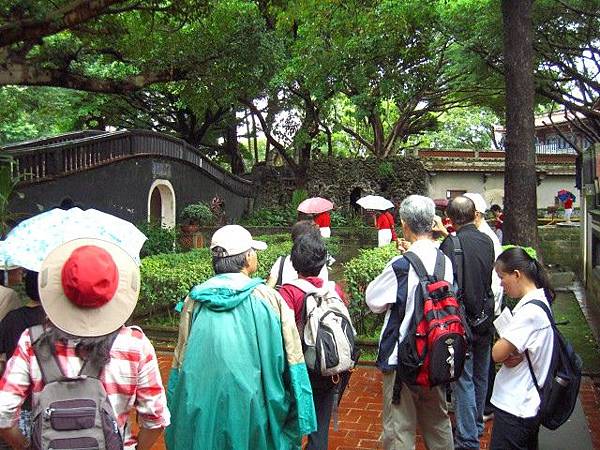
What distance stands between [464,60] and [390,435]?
12822mm

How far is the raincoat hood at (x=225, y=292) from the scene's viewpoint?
295 centimetres

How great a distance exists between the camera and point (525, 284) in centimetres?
337

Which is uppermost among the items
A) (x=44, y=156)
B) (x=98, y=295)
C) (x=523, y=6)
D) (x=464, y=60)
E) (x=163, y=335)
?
(x=464, y=60)

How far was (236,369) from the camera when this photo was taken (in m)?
2.89

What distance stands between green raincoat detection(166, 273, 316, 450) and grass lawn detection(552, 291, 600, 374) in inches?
141

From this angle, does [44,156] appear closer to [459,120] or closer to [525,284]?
[525,284]

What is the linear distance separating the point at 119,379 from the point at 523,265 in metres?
2.15

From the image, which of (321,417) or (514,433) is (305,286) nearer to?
(321,417)

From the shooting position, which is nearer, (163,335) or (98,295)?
(98,295)

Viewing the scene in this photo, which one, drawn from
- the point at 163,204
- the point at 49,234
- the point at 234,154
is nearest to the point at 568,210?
the point at 163,204

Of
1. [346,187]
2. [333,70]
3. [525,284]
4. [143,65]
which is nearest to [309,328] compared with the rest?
[525,284]

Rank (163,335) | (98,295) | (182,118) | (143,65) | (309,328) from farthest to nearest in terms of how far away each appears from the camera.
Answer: (182,118)
(143,65)
(163,335)
(309,328)
(98,295)

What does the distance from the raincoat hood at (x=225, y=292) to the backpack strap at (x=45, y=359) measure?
896 mm

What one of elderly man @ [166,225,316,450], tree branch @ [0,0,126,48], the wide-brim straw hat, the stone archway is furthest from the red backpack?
the stone archway
